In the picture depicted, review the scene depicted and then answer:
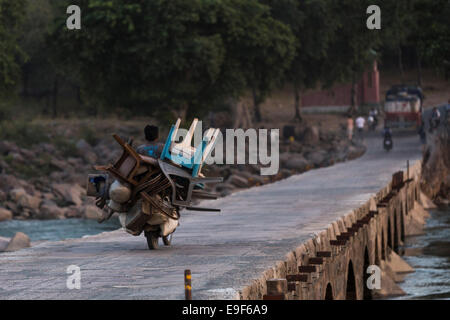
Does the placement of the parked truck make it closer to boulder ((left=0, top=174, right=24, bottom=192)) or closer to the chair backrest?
boulder ((left=0, top=174, right=24, bottom=192))

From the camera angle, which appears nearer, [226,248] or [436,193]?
[226,248]

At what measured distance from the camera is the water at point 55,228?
3153 centimetres

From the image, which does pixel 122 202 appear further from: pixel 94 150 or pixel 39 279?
pixel 94 150

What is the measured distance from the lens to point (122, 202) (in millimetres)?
13312

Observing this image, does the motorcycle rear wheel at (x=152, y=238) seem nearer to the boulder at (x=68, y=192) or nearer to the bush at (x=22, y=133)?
the boulder at (x=68, y=192)

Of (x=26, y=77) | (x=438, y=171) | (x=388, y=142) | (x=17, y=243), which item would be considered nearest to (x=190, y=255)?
(x=17, y=243)

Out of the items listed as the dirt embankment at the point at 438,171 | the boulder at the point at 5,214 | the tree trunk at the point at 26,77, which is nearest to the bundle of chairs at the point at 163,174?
the boulder at the point at 5,214

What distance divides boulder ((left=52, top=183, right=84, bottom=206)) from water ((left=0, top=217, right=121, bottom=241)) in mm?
5403

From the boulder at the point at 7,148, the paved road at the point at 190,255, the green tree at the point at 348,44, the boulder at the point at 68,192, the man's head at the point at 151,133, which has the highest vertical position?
the green tree at the point at 348,44

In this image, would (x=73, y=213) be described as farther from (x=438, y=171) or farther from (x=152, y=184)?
(x=152, y=184)

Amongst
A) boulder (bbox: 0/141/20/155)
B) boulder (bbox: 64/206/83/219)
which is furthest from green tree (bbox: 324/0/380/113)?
boulder (bbox: 64/206/83/219)
